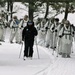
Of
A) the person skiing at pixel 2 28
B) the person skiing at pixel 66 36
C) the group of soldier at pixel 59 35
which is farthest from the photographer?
the person skiing at pixel 2 28

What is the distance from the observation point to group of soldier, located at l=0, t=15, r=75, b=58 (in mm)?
19984

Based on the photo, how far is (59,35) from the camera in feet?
65.8

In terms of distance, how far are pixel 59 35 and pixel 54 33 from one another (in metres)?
3.32

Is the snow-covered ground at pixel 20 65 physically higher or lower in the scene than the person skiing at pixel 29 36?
lower

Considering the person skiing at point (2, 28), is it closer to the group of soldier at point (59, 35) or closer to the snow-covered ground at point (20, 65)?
the group of soldier at point (59, 35)

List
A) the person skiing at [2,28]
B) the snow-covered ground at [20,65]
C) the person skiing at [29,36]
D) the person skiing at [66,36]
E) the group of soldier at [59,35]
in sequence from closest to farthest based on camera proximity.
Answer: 1. the snow-covered ground at [20,65]
2. the person skiing at [29,36]
3. the person skiing at [66,36]
4. the group of soldier at [59,35]
5. the person skiing at [2,28]

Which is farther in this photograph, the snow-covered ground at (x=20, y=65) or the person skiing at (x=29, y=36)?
the person skiing at (x=29, y=36)

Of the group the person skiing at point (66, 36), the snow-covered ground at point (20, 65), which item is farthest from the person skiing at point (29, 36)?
the person skiing at point (66, 36)

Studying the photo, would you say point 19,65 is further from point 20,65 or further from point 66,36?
point 66,36

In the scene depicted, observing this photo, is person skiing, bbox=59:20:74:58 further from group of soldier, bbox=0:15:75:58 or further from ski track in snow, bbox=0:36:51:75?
ski track in snow, bbox=0:36:51:75

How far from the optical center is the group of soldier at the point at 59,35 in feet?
65.4

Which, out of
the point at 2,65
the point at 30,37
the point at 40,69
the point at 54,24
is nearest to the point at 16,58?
the point at 30,37

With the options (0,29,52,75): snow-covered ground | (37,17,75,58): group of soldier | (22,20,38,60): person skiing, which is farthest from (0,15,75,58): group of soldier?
(0,29,52,75): snow-covered ground

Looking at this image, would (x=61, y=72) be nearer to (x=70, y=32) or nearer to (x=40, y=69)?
(x=40, y=69)
